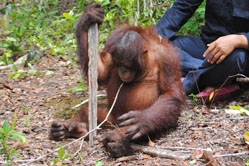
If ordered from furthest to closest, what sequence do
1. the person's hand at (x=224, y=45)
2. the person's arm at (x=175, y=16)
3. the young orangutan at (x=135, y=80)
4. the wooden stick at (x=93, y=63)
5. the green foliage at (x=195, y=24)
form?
the green foliage at (x=195, y=24), the person's arm at (x=175, y=16), the person's hand at (x=224, y=45), the young orangutan at (x=135, y=80), the wooden stick at (x=93, y=63)

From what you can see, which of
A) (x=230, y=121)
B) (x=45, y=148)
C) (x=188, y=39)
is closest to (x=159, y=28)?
(x=188, y=39)

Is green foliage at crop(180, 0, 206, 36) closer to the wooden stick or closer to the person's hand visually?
the person's hand

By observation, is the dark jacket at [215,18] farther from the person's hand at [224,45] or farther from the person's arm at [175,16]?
the person's hand at [224,45]

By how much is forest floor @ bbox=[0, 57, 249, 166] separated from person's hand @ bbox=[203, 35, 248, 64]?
585 mm

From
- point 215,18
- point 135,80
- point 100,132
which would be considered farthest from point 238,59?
point 100,132

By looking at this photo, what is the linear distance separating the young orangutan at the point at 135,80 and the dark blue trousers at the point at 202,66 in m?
0.63

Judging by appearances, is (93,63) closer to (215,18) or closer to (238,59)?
(238,59)

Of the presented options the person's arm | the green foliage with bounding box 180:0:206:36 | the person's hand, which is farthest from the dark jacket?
the green foliage with bounding box 180:0:206:36

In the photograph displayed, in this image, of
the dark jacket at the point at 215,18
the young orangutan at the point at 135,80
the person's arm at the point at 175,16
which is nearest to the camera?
the young orangutan at the point at 135,80

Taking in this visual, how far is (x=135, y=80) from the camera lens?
3266 millimetres

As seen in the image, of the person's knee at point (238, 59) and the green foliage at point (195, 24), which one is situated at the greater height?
the green foliage at point (195, 24)

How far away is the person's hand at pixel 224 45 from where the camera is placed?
11.5 feet

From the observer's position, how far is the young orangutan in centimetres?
290

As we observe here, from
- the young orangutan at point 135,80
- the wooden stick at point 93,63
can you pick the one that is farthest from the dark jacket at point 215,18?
the wooden stick at point 93,63
